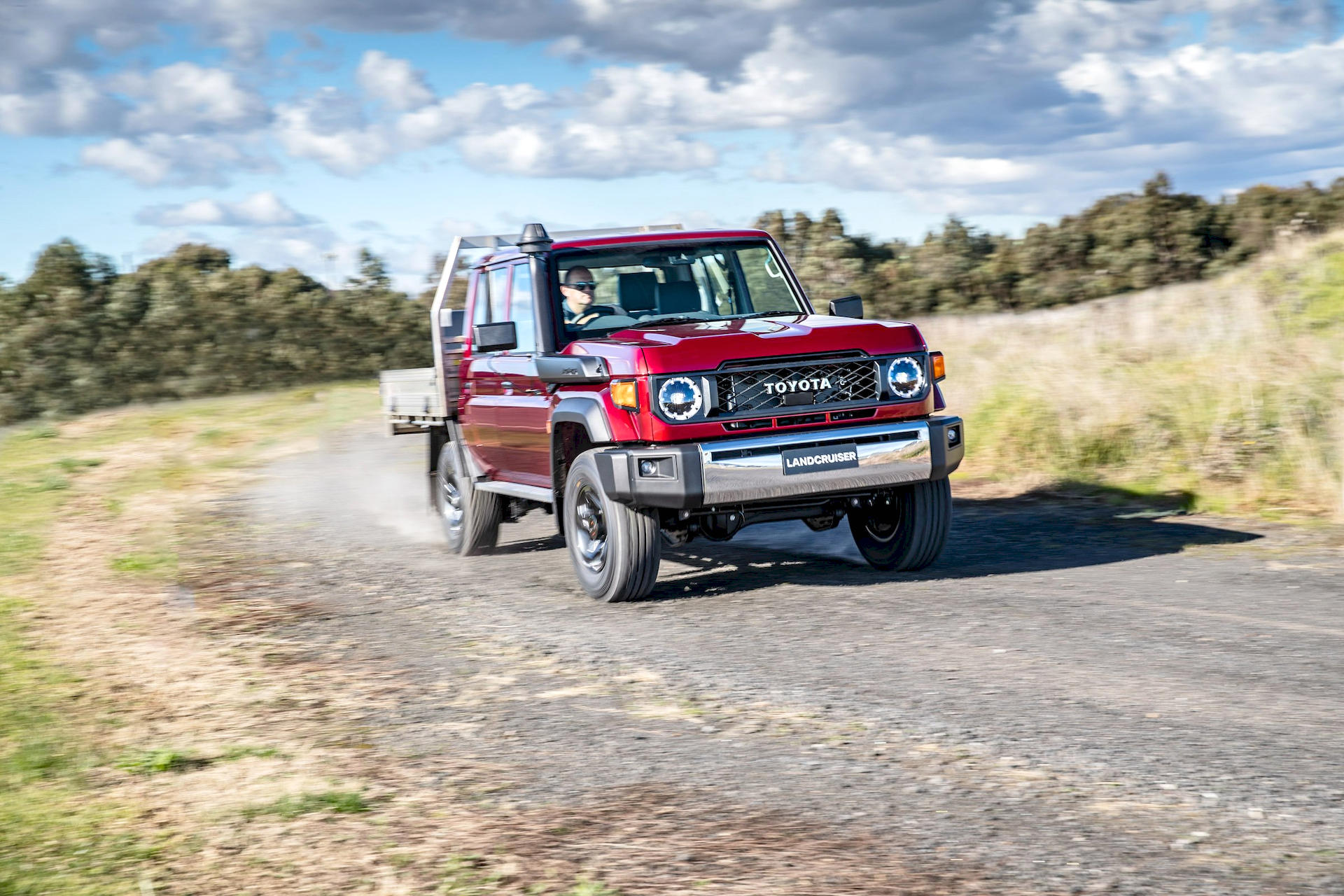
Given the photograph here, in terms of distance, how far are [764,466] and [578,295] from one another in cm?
194

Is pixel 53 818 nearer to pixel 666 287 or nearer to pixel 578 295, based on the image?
pixel 578 295

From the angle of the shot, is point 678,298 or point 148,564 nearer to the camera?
point 678,298

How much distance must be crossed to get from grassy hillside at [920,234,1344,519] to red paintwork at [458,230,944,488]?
3817 millimetres

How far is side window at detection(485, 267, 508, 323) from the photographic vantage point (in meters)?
9.12

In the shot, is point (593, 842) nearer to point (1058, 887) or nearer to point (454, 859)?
point (454, 859)

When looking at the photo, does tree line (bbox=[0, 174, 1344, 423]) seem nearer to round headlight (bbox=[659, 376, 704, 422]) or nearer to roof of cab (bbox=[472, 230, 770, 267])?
roof of cab (bbox=[472, 230, 770, 267])

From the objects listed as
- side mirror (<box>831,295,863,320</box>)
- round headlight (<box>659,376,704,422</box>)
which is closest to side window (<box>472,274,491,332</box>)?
side mirror (<box>831,295,863,320</box>)

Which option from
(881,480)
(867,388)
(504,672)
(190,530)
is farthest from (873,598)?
(190,530)

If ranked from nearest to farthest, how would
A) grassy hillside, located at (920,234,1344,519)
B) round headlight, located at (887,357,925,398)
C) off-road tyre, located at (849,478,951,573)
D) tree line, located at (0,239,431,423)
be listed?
round headlight, located at (887,357,925,398)
off-road tyre, located at (849,478,951,573)
grassy hillside, located at (920,234,1344,519)
tree line, located at (0,239,431,423)

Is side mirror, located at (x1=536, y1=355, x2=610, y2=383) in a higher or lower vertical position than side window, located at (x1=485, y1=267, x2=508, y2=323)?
lower

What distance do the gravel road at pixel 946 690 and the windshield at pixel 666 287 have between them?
161 centimetres

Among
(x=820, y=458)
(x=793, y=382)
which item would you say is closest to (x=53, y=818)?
(x=820, y=458)

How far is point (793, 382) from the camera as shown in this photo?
24.1ft

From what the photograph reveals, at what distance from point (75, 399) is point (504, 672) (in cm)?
2588
